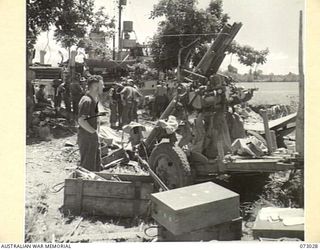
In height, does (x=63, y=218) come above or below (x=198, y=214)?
below

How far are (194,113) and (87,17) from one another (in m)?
1.20

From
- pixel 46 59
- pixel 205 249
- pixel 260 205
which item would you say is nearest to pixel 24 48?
pixel 46 59

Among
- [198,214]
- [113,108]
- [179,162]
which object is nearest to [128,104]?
[113,108]

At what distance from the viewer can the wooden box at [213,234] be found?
2.87 metres

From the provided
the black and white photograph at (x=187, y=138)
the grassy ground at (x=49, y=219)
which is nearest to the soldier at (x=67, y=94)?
the black and white photograph at (x=187, y=138)

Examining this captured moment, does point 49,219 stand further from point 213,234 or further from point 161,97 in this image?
point 161,97

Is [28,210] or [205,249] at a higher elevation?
[28,210]

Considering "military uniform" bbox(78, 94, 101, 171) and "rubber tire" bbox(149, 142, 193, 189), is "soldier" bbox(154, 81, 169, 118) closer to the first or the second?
"military uniform" bbox(78, 94, 101, 171)

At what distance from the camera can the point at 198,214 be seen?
109 inches

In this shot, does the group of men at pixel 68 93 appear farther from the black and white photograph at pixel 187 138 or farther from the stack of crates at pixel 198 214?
the stack of crates at pixel 198 214

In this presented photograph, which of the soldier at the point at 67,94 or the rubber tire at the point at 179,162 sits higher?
the soldier at the point at 67,94

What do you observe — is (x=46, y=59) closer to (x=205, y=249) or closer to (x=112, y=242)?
(x=112, y=242)

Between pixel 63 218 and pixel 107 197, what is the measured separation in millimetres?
368

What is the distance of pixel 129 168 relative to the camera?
465cm
